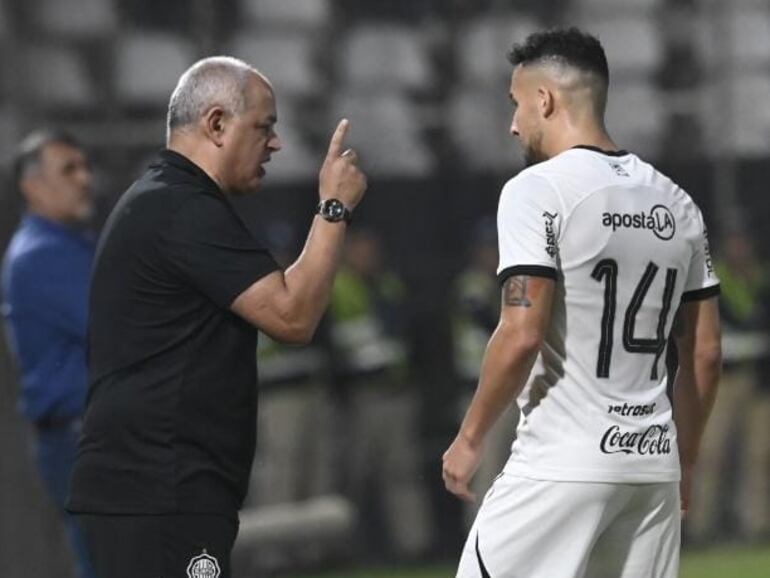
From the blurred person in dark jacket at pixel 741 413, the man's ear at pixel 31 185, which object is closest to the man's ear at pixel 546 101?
the man's ear at pixel 31 185

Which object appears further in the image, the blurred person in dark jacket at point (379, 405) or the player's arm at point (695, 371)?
the blurred person in dark jacket at point (379, 405)

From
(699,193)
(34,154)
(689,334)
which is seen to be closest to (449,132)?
(699,193)

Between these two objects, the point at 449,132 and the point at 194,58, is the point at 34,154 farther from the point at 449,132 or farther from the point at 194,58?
the point at 449,132

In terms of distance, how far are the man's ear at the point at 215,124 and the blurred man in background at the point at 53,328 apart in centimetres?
273

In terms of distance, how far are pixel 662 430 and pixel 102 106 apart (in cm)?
676

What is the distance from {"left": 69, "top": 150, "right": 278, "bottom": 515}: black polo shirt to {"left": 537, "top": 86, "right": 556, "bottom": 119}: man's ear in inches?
31.6

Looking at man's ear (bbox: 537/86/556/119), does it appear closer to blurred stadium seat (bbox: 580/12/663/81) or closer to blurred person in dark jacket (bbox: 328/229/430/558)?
blurred person in dark jacket (bbox: 328/229/430/558)

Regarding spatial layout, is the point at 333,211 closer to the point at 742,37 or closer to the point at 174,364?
the point at 174,364

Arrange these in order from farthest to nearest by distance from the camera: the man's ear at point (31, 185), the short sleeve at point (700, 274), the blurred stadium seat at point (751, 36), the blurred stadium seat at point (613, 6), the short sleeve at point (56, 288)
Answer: the blurred stadium seat at point (751, 36), the blurred stadium seat at point (613, 6), the man's ear at point (31, 185), the short sleeve at point (56, 288), the short sleeve at point (700, 274)

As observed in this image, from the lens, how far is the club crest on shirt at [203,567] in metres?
5.07

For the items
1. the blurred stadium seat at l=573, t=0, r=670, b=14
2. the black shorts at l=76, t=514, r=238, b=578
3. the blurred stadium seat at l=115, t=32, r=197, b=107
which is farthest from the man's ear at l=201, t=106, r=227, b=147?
the blurred stadium seat at l=573, t=0, r=670, b=14

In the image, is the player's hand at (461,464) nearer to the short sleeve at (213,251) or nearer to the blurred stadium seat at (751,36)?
the short sleeve at (213,251)

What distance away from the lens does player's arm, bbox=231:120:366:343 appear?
16.5 feet

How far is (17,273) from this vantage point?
806cm
